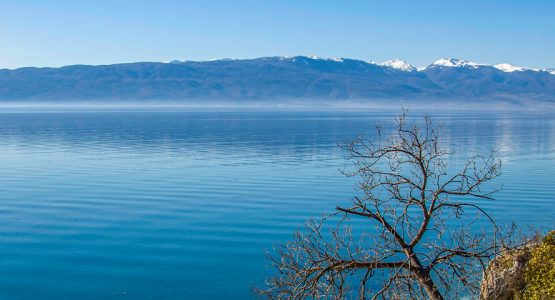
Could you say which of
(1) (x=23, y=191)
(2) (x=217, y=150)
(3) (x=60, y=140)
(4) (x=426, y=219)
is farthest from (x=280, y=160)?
(4) (x=426, y=219)

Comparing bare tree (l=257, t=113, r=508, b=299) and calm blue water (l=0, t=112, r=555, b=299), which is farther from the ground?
bare tree (l=257, t=113, r=508, b=299)

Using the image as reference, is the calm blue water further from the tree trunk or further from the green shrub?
the green shrub

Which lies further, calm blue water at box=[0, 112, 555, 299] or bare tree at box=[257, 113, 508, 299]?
calm blue water at box=[0, 112, 555, 299]

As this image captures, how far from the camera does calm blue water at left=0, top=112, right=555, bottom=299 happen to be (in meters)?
26.0

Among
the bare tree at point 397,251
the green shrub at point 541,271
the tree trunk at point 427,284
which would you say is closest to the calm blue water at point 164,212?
the bare tree at point 397,251

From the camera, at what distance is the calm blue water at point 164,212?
26.0m

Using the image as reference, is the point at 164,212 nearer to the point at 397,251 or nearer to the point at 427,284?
the point at 397,251

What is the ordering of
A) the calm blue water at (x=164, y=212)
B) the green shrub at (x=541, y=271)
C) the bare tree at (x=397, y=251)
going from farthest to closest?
the calm blue water at (x=164, y=212) → the green shrub at (x=541, y=271) → the bare tree at (x=397, y=251)

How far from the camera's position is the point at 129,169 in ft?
200

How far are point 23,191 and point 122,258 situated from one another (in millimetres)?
21707

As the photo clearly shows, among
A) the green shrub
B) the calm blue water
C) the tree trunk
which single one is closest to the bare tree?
the tree trunk

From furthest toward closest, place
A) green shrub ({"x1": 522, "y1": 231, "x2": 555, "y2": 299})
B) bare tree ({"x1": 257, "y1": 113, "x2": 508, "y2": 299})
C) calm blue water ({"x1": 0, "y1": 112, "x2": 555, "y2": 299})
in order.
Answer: calm blue water ({"x1": 0, "y1": 112, "x2": 555, "y2": 299})
green shrub ({"x1": 522, "y1": 231, "x2": 555, "y2": 299})
bare tree ({"x1": 257, "y1": 113, "x2": 508, "y2": 299})

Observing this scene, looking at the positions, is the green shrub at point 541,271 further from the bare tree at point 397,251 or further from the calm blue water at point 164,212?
the calm blue water at point 164,212

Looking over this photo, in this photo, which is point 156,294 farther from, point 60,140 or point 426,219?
point 60,140
